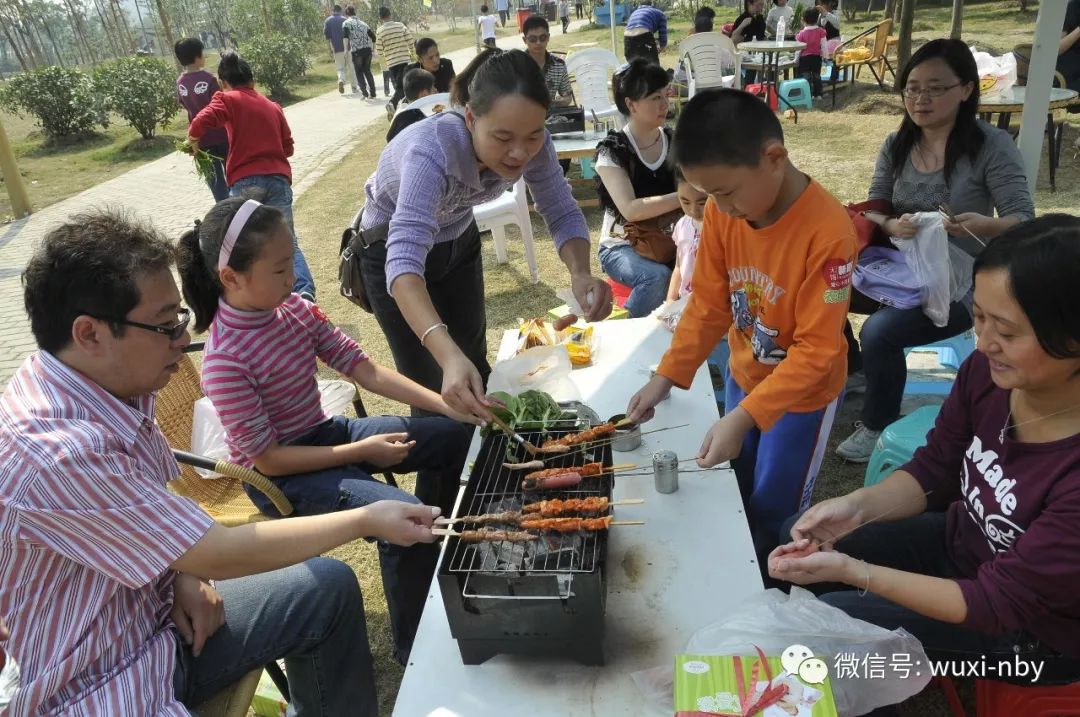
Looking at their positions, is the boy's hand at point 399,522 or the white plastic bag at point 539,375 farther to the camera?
the white plastic bag at point 539,375

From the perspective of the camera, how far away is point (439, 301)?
3.50 meters

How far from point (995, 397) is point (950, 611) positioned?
64 centimetres

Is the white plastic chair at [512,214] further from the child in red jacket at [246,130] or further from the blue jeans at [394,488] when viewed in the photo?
the blue jeans at [394,488]

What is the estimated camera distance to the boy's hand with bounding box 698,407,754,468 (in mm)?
2404

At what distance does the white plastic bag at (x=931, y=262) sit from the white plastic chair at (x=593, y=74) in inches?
305

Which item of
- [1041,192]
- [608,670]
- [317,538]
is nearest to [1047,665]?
[608,670]

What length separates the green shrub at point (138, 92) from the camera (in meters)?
17.1

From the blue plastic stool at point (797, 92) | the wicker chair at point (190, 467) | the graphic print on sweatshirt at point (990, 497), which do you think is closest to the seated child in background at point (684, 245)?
the graphic print on sweatshirt at point (990, 497)


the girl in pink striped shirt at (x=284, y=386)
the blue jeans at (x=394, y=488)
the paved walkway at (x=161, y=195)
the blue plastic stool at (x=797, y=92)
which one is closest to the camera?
the girl in pink striped shirt at (x=284, y=386)

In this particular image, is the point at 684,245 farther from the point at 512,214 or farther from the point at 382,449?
the point at 512,214

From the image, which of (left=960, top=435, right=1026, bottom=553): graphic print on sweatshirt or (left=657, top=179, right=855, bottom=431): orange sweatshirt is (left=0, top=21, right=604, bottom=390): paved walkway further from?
(left=960, top=435, right=1026, bottom=553): graphic print on sweatshirt

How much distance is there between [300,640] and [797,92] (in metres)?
13.4

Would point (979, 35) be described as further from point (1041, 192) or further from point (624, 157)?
point (624, 157)

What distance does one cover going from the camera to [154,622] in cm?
212
